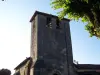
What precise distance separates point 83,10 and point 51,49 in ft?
41.0

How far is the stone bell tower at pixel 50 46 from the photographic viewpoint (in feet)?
67.6

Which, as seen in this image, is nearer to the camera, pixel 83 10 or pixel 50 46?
pixel 83 10

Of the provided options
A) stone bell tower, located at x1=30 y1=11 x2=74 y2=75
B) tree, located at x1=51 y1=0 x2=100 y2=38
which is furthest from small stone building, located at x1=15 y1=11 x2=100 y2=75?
tree, located at x1=51 y1=0 x2=100 y2=38

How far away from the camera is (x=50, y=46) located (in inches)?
856

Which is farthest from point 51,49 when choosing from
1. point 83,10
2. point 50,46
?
point 83,10

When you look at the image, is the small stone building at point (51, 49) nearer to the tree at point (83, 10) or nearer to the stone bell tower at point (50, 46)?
the stone bell tower at point (50, 46)

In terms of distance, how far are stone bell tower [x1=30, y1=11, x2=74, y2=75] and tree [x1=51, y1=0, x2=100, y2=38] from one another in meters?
10.7

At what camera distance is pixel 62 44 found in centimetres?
2262

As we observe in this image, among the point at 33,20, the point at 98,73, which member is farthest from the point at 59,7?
the point at 98,73

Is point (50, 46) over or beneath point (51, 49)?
over

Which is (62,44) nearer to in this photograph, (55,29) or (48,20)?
(55,29)

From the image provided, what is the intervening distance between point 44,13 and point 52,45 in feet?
13.9

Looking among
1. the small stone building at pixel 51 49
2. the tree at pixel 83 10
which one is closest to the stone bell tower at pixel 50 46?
the small stone building at pixel 51 49

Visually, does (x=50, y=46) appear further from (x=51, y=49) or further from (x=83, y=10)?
(x=83, y=10)
